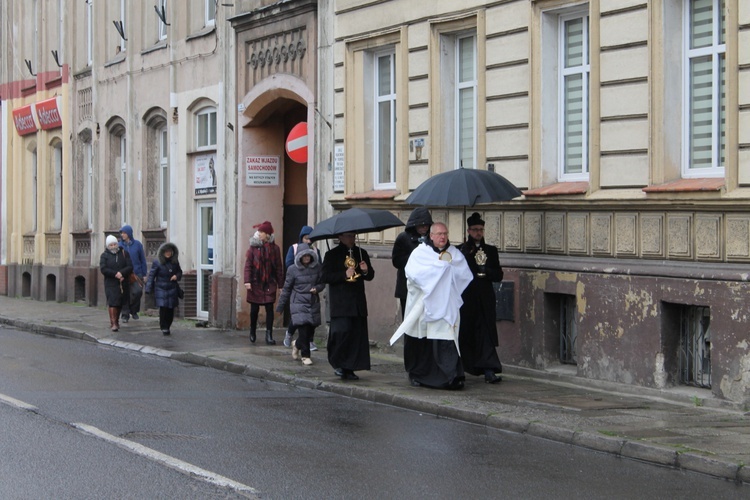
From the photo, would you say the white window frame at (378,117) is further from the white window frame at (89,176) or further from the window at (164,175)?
the white window frame at (89,176)

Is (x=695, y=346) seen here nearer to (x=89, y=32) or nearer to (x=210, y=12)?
(x=210, y=12)

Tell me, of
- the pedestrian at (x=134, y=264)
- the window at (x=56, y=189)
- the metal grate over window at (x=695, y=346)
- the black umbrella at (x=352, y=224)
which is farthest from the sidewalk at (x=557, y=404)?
the window at (x=56, y=189)

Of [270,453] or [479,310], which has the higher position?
[479,310]

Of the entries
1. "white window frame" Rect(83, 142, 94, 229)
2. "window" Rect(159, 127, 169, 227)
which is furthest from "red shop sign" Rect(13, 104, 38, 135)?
"window" Rect(159, 127, 169, 227)

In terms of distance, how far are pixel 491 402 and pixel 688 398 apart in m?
1.98

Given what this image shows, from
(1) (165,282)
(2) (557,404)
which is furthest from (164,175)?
(2) (557,404)

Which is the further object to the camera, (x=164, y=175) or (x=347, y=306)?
(x=164, y=175)

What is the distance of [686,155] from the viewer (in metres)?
13.1

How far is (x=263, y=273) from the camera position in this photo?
62.5 ft

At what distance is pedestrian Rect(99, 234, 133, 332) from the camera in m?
21.2

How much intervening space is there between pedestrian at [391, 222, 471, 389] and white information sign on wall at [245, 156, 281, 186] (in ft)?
29.1

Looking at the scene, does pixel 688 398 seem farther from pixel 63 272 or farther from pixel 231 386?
pixel 63 272

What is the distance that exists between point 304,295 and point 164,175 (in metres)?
11.0

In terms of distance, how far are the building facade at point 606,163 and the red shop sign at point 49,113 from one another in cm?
1575
